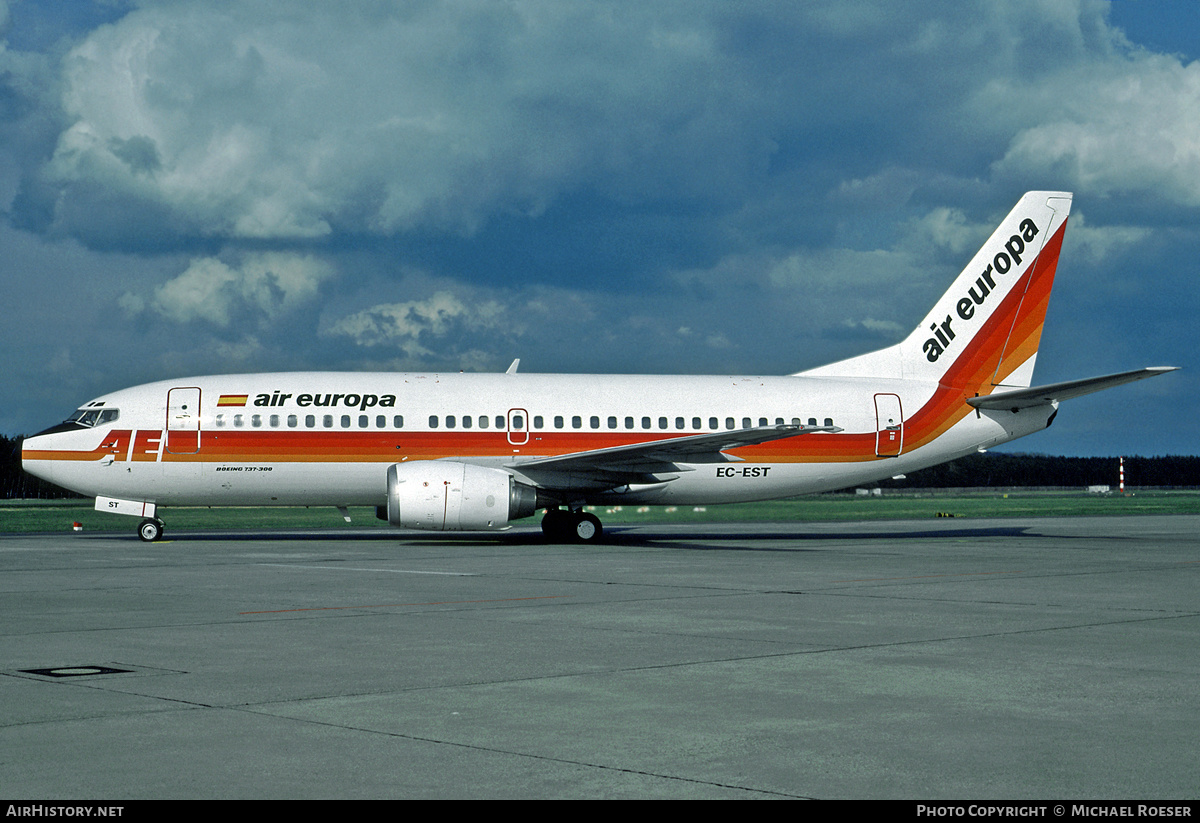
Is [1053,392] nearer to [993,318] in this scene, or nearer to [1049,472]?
[993,318]

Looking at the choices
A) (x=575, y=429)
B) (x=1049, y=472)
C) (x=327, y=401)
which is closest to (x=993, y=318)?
(x=575, y=429)

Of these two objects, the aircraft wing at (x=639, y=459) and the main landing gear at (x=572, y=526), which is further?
the main landing gear at (x=572, y=526)

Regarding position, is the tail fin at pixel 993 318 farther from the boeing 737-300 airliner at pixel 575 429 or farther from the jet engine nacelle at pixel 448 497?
the jet engine nacelle at pixel 448 497

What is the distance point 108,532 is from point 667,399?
15393mm

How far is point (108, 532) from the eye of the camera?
3147 centimetres

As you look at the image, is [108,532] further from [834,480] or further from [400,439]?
[834,480]

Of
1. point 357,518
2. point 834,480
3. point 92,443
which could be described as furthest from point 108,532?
point 834,480

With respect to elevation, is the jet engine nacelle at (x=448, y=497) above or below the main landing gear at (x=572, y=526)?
above

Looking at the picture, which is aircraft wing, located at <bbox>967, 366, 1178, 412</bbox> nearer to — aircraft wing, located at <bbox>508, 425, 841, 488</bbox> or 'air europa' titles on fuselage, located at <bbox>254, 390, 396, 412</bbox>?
aircraft wing, located at <bbox>508, 425, 841, 488</bbox>

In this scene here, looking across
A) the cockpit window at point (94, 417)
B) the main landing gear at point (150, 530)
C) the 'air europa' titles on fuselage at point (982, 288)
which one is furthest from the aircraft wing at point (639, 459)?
the cockpit window at point (94, 417)

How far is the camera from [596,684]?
27.9 feet

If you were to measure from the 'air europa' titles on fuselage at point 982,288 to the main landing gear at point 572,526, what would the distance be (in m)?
9.93

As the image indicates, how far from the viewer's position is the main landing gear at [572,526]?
90.5 feet

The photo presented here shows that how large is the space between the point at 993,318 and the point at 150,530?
21.4m
